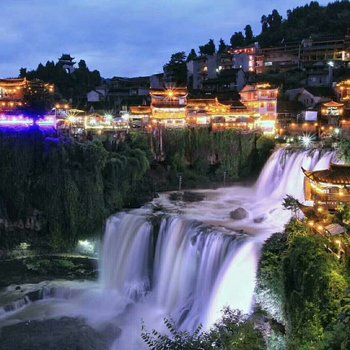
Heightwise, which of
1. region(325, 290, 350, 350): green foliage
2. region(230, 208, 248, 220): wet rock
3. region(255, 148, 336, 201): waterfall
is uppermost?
region(255, 148, 336, 201): waterfall

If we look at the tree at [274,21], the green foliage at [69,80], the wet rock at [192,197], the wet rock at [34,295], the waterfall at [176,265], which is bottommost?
the wet rock at [34,295]

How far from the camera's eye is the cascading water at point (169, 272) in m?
19.0

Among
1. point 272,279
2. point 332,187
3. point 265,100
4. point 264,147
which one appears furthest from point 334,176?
point 265,100

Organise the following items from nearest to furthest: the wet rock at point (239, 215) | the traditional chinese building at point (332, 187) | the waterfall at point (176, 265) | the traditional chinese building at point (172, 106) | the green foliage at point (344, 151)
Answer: the traditional chinese building at point (332, 187) → the waterfall at point (176, 265) → the green foliage at point (344, 151) → the wet rock at point (239, 215) → the traditional chinese building at point (172, 106)

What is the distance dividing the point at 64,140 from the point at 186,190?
39.8 ft

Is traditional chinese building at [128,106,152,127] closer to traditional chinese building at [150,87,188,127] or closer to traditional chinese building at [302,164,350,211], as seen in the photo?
traditional chinese building at [150,87,188,127]

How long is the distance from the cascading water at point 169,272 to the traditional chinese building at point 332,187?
3.38 meters

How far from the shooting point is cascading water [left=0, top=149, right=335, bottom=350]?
19.0 metres

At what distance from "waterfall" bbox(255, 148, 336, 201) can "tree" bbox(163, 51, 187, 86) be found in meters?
38.1

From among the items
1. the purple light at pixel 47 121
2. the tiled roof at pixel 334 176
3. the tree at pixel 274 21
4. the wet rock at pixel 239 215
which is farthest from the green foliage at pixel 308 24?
the tiled roof at pixel 334 176

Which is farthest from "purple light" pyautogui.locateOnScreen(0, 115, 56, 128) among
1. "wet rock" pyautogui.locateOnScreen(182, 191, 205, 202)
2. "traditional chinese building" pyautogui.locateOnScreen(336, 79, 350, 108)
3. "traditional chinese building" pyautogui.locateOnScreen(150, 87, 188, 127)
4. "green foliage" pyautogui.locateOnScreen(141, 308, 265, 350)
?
"traditional chinese building" pyautogui.locateOnScreen(336, 79, 350, 108)

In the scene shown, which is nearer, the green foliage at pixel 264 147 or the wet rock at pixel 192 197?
the wet rock at pixel 192 197

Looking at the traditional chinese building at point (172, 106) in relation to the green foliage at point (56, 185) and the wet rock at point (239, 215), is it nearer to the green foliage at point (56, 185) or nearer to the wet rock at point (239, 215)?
the green foliage at point (56, 185)

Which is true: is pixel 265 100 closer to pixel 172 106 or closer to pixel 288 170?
pixel 172 106
